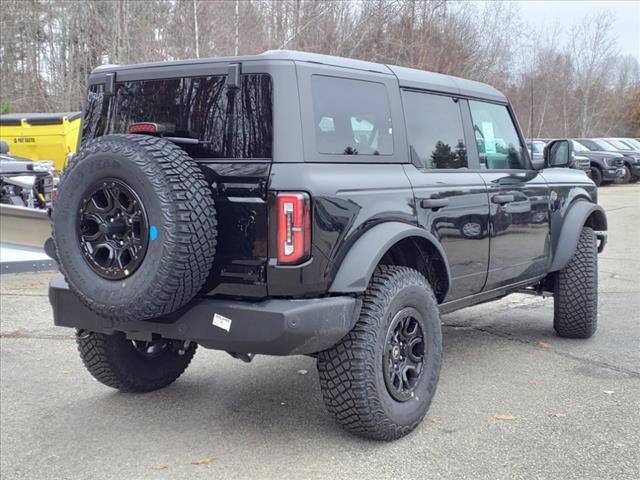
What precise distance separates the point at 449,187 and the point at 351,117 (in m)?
0.91

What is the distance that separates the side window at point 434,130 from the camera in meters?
4.56

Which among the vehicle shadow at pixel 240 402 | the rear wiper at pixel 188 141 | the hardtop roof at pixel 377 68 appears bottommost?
the vehicle shadow at pixel 240 402

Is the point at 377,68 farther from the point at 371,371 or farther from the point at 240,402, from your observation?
the point at 240,402

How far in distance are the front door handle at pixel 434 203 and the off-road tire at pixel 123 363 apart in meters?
1.77

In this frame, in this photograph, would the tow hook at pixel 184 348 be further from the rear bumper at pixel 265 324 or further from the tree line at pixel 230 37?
the tree line at pixel 230 37

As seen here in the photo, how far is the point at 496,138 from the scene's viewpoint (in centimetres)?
550

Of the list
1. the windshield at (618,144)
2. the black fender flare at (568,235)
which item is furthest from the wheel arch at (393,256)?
the windshield at (618,144)

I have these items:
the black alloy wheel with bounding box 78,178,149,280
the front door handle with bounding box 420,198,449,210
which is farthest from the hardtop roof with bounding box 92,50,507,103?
the black alloy wheel with bounding box 78,178,149,280

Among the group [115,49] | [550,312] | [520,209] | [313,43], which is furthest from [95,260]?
[115,49]

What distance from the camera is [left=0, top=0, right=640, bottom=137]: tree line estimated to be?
1942 centimetres

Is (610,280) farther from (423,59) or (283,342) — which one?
(423,59)

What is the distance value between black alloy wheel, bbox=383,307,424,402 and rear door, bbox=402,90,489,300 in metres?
0.58

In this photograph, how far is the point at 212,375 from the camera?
5.32 metres

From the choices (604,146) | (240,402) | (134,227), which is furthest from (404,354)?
(604,146)
